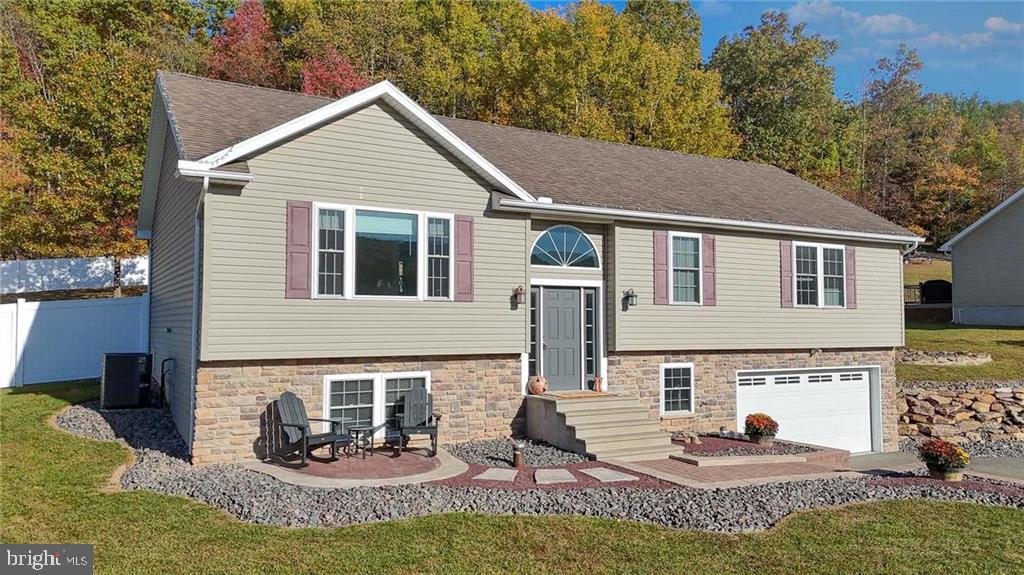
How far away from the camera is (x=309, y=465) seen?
9727 mm

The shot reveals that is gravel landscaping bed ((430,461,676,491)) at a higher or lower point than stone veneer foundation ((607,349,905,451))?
lower

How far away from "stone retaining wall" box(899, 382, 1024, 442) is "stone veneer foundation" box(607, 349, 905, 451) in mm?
1935

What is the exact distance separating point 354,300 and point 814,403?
11.3m

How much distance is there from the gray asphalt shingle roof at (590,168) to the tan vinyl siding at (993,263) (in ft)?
47.7

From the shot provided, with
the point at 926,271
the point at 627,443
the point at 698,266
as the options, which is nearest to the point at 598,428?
the point at 627,443

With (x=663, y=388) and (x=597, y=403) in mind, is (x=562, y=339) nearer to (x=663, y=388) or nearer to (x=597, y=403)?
(x=597, y=403)

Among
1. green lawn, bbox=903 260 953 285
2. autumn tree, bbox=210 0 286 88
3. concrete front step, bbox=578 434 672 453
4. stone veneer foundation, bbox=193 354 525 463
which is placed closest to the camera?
stone veneer foundation, bbox=193 354 525 463

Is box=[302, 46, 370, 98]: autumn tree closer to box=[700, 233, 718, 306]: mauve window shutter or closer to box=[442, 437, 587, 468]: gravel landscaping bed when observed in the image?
box=[700, 233, 718, 306]: mauve window shutter

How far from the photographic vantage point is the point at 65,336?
55.0 ft

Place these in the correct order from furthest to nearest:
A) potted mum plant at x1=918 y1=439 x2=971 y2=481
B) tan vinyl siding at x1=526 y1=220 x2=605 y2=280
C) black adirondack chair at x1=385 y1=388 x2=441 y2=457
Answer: tan vinyl siding at x1=526 y1=220 x2=605 y2=280, black adirondack chair at x1=385 y1=388 x2=441 y2=457, potted mum plant at x1=918 y1=439 x2=971 y2=481

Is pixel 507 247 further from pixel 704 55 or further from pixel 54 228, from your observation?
pixel 704 55

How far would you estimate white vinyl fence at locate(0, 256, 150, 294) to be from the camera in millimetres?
23359

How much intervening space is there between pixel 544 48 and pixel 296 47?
1158cm

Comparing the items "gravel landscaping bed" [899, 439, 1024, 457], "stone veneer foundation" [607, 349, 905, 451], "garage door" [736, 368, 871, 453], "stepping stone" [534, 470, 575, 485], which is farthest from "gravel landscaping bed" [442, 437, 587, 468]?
"gravel landscaping bed" [899, 439, 1024, 457]
